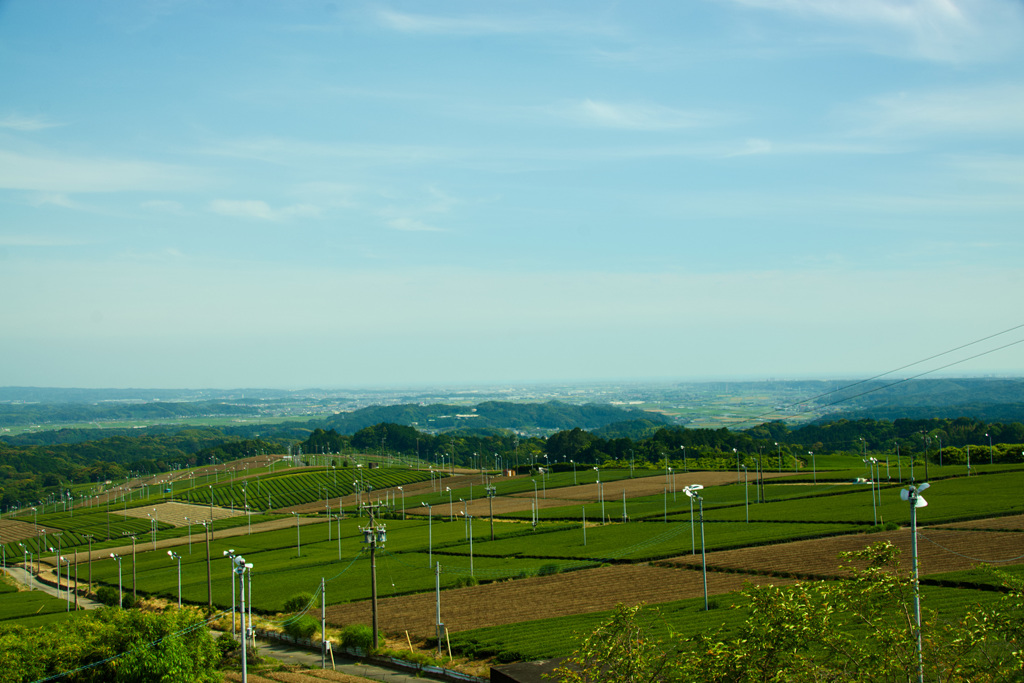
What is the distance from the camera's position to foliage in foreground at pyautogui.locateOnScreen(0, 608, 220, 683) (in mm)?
32281

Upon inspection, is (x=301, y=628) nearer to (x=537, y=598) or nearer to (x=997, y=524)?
(x=537, y=598)

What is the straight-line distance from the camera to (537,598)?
158 ft

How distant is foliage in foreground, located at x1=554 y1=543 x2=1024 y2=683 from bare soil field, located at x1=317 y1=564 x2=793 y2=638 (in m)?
29.2

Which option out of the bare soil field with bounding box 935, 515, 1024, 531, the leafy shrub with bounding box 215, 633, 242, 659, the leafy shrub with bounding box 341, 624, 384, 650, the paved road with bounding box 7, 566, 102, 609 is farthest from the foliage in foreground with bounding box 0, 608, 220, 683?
the bare soil field with bounding box 935, 515, 1024, 531

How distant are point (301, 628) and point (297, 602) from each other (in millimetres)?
7559

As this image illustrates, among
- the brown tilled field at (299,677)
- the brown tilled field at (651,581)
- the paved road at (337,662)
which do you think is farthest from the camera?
the brown tilled field at (651,581)

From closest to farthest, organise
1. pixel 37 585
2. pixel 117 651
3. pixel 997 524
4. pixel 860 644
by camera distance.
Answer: pixel 860 644
pixel 117 651
pixel 997 524
pixel 37 585

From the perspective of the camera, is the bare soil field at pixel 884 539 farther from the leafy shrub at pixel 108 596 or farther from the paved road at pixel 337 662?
the leafy shrub at pixel 108 596

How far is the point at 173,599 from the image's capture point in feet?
195

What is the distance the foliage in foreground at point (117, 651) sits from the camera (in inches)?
1271

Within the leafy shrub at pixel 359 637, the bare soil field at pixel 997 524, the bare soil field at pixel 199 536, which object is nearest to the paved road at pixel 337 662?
→ the leafy shrub at pixel 359 637

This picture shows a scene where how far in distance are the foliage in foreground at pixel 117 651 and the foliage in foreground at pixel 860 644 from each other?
2572 centimetres

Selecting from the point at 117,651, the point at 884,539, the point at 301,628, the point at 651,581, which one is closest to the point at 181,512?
the point at 301,628

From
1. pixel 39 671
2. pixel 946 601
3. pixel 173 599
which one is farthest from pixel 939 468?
pixel 39 671
